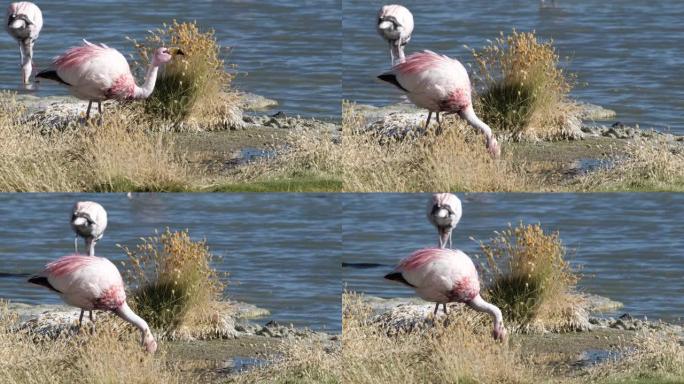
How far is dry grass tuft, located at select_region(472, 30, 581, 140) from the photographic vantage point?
23125mm

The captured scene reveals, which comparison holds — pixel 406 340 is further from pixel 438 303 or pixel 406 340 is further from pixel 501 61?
pixel 501 61

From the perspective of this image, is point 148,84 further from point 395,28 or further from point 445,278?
point 445,278

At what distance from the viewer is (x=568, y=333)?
71.6ft

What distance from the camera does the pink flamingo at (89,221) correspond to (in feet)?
70.0

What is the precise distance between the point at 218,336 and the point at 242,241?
2.25 m

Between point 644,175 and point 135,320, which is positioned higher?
point 644,175

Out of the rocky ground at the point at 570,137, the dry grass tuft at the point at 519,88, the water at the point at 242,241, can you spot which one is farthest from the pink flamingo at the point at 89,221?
the dry grass tuft at the point at 519,88

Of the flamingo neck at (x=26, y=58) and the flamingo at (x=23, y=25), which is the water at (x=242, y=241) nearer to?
the flamingo neck at (x=26, y=58)

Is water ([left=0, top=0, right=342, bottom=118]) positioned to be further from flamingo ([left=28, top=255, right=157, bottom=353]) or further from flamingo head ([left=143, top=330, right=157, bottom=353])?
flamingo head ([left=143, top=330, right=157, bottom=353])

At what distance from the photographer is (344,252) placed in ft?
74.9

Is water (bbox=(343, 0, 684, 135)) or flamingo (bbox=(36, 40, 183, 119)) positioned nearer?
flamingo (bbox=(36, 40, 183, 119))

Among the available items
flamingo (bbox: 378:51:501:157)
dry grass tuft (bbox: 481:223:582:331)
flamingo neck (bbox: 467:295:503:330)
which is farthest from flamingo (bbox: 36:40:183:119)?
flamingo neck (bbox: 467:295:503:330)

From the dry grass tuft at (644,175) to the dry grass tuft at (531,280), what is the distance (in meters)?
1.22

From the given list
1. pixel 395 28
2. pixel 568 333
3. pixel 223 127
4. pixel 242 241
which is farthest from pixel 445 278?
pixel 223 127
